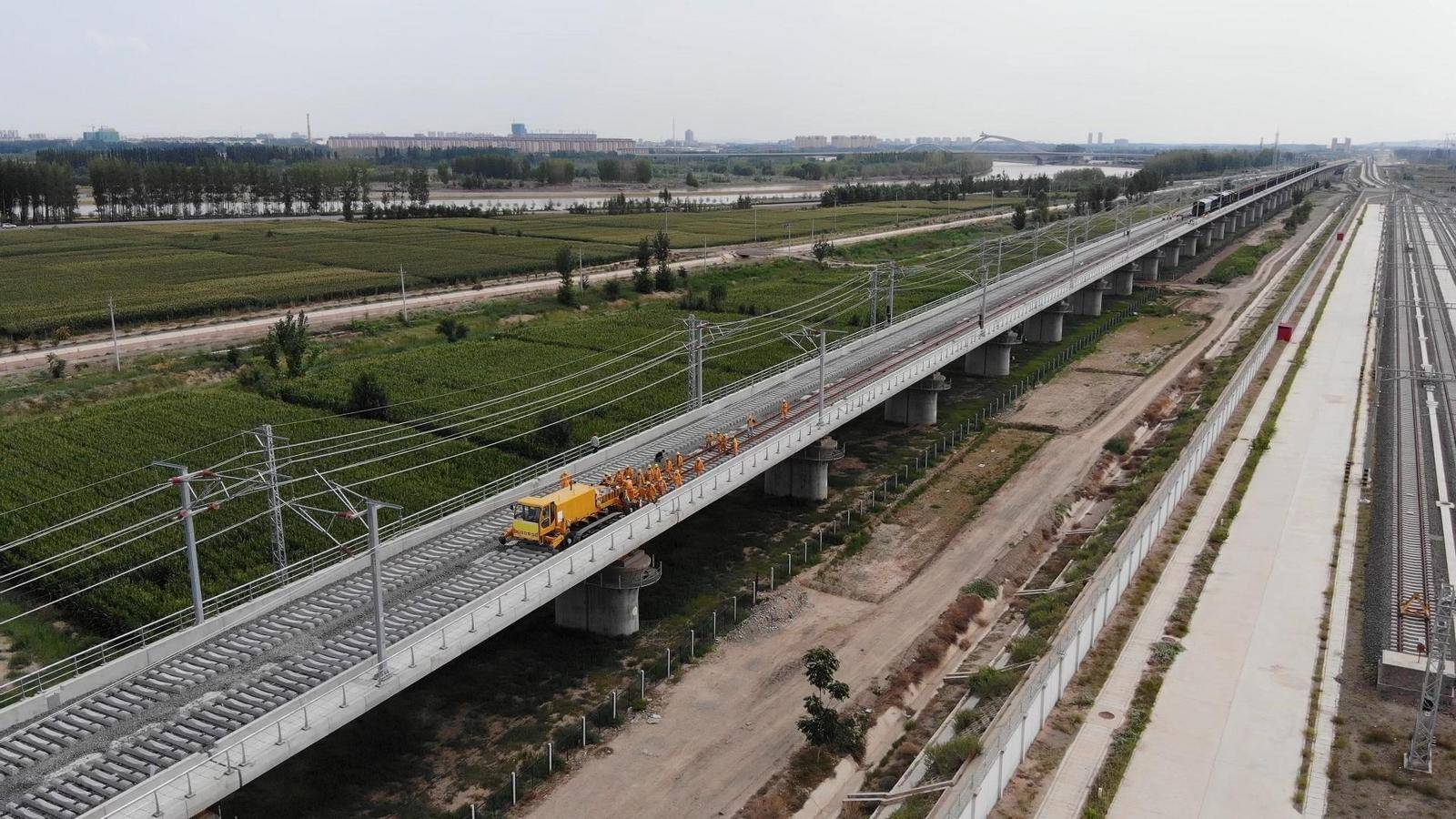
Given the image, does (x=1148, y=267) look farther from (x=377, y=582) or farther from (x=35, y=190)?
(x=35, y=190)

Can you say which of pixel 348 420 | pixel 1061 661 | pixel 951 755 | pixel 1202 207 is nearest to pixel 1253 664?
pixel 1061 661

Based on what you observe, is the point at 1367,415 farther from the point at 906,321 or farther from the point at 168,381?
the point at 168,381

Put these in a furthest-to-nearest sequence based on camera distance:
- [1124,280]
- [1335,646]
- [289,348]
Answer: [1124,280]
[289,348]
[1335,646]

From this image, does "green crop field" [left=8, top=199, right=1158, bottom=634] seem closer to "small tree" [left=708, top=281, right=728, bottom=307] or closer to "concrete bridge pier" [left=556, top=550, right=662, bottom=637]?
"small tree" [left=708, top=281, right=728, bottom=307]

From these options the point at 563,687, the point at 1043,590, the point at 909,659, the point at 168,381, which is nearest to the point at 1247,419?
the point at 1043,590

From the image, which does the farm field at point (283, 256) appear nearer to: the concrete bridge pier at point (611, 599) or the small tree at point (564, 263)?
the small tree at point (564, 263)

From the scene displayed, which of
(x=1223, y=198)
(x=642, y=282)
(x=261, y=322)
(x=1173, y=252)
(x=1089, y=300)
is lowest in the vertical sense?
(x=1089, y=300)

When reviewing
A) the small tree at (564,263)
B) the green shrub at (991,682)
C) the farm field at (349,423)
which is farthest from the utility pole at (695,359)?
the small tree at (564,263)
